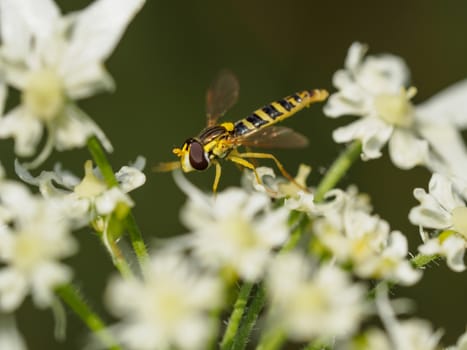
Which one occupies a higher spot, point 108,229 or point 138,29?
point 108,229

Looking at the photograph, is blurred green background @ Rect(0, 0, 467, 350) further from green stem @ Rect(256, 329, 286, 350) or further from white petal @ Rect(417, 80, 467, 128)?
green stem @ Rect(256, 329, 286, 350)

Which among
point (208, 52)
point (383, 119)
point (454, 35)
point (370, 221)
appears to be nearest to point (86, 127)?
point (370, 221)

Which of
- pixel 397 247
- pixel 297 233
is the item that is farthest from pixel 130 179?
pixel 397 247

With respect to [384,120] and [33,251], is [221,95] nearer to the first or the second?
[384,120]

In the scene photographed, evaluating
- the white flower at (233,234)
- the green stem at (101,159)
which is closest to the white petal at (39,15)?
the green stem at (101,159)

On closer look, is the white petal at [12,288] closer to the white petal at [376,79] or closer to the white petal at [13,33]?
the white petal at [13,33]

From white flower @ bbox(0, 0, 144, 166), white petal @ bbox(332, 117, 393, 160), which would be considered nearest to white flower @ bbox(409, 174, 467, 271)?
white petal @ bbox(332, 117, 393, 160)

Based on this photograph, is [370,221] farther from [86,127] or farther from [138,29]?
[138,29]
